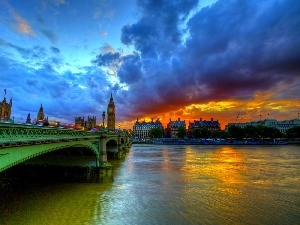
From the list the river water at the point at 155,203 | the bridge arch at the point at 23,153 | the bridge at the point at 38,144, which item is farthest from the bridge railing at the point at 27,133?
the river water at the point at 155,203

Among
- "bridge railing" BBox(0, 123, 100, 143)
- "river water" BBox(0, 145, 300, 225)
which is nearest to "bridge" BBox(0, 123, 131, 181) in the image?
"bridge railing" BBox(0, 123, 100, 143)

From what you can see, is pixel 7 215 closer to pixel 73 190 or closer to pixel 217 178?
pixel 73 190

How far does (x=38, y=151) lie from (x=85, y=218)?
6197mm

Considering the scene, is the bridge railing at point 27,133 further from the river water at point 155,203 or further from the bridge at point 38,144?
the river water at point 155,203

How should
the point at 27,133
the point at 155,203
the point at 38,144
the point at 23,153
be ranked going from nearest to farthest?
the point at 23,153, the point at 27,133, the point at 38,144, the point at 155,203

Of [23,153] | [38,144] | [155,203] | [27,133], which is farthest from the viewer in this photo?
[155,203]

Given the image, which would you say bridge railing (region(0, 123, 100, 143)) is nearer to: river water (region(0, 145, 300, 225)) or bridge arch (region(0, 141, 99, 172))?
bridge arch (region(0, 141, 99, 172))

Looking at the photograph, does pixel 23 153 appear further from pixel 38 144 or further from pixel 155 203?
pixel 155 203

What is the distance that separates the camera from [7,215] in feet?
70.1

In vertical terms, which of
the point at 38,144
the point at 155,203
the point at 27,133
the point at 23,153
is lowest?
the point at 155,203

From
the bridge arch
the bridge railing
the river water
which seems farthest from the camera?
the river water

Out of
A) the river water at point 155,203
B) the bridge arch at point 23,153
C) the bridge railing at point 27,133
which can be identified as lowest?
the river water at point 155,203

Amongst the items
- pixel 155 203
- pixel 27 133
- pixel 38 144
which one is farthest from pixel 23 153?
pixel 155 203

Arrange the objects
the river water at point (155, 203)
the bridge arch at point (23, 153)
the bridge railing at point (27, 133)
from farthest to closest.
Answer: the river water at point (155, 203)
the bridge railing at point (27, 133)
the bridge arch at point (23, 153)
